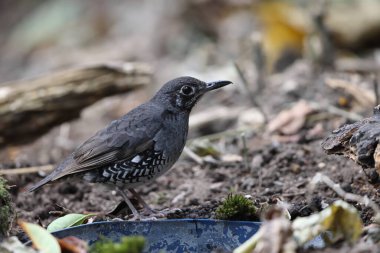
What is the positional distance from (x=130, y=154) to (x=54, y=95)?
1945 mm

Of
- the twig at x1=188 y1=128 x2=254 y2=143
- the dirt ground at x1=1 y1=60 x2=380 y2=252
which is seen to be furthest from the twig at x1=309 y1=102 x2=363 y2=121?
the twig at x1=188 y1=128 x2=254 y2=143

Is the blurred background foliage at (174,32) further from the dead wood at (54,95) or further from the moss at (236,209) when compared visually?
the moss at (236,209)

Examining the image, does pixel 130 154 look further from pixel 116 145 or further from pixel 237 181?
pixel 237 181

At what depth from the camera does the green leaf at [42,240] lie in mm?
3893

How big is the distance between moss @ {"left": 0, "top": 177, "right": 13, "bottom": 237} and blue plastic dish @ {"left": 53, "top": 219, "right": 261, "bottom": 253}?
46 cm

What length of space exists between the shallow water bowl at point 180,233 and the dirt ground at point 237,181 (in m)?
0.55

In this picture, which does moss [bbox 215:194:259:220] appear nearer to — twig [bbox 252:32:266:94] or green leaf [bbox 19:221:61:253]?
green leaf [bbox 19:221:61:253]

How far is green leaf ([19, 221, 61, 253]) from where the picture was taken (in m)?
3.89

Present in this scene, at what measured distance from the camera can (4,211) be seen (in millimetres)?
4359

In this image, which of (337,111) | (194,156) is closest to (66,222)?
(194,156)

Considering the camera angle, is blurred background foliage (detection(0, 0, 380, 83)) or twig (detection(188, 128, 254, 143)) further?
blurred background foliage (detection(0, 0, 380, 83))

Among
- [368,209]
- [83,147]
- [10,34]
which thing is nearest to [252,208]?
[368,209]

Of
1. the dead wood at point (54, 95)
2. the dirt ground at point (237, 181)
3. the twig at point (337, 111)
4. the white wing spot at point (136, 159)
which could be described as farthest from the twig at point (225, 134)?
the white wing spot at point (136, 159)

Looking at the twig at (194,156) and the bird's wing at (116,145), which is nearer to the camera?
the bird's wing at (116,145)
